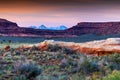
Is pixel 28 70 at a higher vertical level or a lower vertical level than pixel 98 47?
higher

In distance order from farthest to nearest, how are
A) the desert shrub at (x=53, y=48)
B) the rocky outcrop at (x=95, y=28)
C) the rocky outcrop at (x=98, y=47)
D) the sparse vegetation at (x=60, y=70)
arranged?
the rocky outcrop at (x=95, y=28) < the desert shrub at (x=53, y=48) < the rocky outcrop at (x=98, y=47) < the sparse vegetation at (x=60, y=70)

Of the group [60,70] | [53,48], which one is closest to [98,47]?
[53,48]

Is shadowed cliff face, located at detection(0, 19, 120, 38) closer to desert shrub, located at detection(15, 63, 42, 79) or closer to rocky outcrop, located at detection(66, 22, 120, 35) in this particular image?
rocky outcrop, located at detection(66, 22, 120, 35)

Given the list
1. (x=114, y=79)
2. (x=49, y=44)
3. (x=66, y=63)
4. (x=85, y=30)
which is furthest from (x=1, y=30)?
(x=114, y=79)

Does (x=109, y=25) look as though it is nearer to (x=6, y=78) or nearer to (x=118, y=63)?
(x=118, y=63)

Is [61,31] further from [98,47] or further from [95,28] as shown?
[98,47]

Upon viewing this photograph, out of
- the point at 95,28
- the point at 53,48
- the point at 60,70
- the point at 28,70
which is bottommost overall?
the point at 95,28

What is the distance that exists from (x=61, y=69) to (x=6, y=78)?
21.0 ft

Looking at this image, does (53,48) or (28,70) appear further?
(53,48)

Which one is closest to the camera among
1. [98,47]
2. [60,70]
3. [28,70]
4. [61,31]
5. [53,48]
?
[28,70]

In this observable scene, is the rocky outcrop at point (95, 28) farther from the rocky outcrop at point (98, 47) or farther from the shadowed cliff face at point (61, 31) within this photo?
the rocky outcrop at point (98, 47)

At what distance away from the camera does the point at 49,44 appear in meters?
43.6

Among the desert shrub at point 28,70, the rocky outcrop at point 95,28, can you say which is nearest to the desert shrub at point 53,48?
the desert shrub at point 28,70

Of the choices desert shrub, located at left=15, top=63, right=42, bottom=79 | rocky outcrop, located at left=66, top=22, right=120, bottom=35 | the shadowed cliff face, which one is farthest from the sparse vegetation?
the shadowed cliff face
